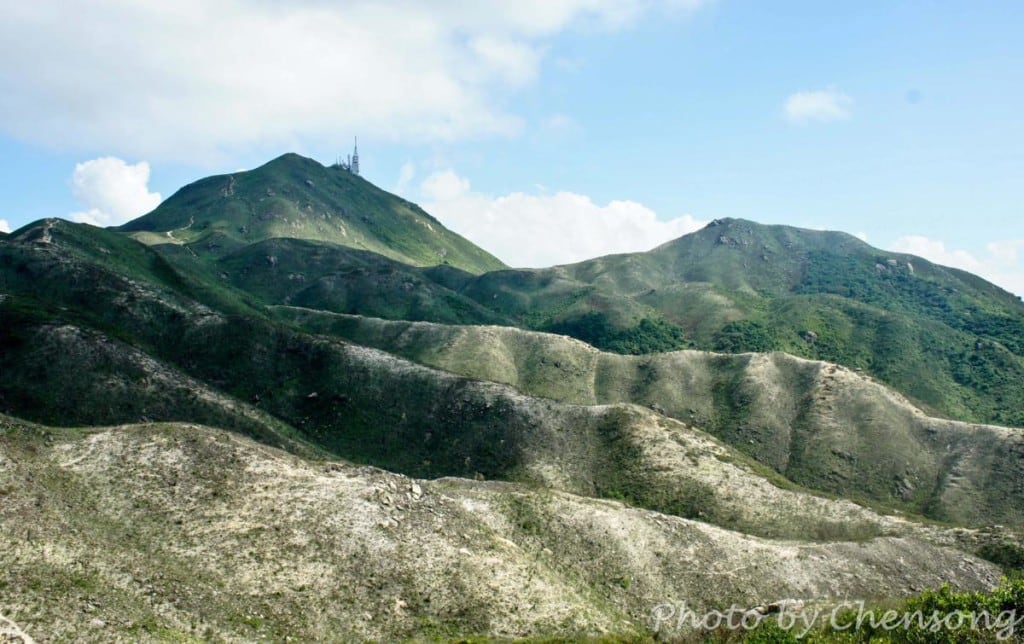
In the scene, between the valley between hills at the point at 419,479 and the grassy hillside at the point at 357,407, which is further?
the grassy hillside at the point at 357,407

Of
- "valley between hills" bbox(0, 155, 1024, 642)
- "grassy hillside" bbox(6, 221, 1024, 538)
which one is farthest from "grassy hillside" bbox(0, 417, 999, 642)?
"grassy hillside" bbox(6, 221, 1024, 538)

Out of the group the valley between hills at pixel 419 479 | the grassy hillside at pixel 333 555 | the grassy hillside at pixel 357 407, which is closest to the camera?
the grassy hillside at pixel 333 555

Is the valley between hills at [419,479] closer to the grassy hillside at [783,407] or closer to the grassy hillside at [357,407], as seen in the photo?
the grassy hillside at [357,407]

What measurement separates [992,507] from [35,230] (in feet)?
687

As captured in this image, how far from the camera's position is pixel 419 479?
78.2 m

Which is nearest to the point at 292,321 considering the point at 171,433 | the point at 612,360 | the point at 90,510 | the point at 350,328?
the point at 350,328

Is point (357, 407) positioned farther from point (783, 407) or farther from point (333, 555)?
point (783, 407)

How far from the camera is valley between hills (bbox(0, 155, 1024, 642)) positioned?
46375mm

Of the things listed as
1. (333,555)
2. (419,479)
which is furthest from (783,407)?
A: (333,555)

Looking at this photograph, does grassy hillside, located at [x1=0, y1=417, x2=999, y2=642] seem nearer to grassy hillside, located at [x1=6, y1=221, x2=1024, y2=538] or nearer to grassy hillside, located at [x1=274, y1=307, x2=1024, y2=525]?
grassy hillside, located at [x1=6, y1=221, x2=1024, y2=538]

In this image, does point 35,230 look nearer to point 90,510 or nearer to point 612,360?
point 90,510

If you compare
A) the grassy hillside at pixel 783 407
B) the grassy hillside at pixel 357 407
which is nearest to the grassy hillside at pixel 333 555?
the grassy hillside at pixel 357 407

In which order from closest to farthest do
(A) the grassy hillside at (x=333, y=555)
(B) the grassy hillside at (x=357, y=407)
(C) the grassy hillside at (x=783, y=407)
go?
→ (A) the grassy hillside at (x=333, y=555) → (B) the grassy hillside at (x=357, y=407) → (C) the grassy hillside at (x=783, y=407)

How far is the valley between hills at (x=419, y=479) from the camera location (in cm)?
4638
